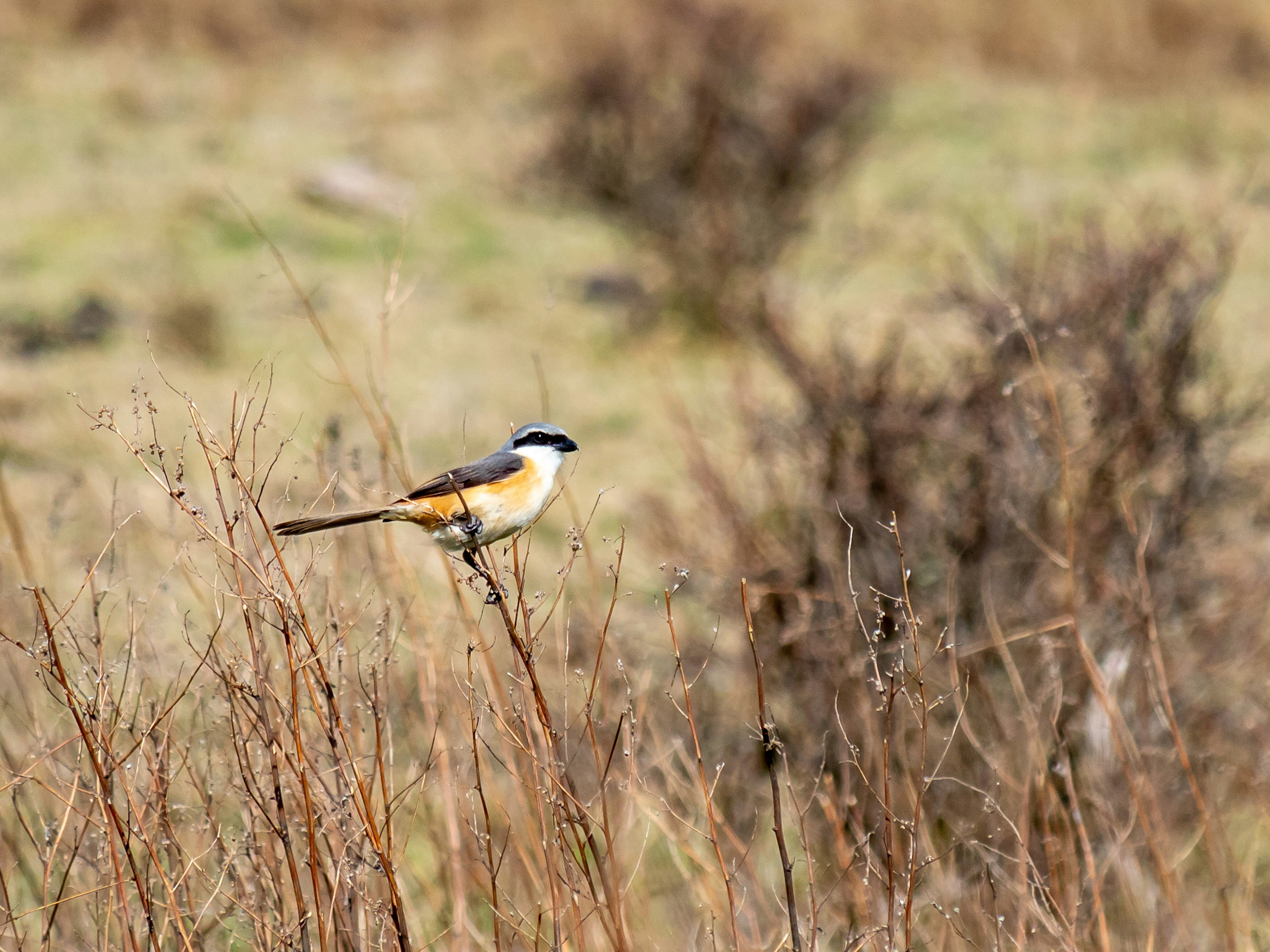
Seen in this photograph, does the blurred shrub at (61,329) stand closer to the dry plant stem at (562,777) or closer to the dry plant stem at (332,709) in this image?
the dry plant stem at (332,709)

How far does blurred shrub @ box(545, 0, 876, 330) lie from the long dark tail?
1097cm

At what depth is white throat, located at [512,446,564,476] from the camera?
11.1ft

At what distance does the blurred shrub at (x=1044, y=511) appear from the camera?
5551 millimetres

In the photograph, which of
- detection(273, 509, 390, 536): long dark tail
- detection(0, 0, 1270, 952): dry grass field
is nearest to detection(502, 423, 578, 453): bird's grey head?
detection(0, 0, 1270, 952): dry grass field

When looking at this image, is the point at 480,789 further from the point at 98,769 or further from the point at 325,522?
the point at 325,522

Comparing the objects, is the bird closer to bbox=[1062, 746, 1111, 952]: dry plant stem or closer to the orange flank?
the orange flank

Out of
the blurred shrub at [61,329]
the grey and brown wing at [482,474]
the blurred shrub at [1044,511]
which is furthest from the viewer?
the blurred shrub at [61,329]

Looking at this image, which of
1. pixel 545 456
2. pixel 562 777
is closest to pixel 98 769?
pixel 562 777

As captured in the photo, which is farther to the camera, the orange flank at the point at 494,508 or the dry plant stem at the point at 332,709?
the orange flank at the point at 494,508

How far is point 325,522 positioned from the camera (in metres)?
2.90

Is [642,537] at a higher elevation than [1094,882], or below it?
higher

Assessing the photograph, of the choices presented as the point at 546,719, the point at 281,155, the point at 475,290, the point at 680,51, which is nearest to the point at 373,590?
the point at 546,719

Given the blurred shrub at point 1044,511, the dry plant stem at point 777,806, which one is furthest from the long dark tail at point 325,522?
the blurred shrub at point 1044,511

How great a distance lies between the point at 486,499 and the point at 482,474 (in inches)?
7.9
